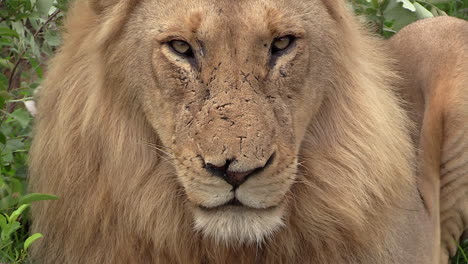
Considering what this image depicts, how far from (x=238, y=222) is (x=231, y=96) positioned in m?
0.39

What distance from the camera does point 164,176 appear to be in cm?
312

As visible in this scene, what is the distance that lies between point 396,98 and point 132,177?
113cm

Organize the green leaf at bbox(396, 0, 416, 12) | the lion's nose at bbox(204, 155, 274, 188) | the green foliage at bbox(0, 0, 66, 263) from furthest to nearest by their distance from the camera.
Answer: the green leaf at bbox(396, 0, 416, 12)
the green foliage at bbox(0, 0, 66, 263)
the lion's nose at bbox(204, 155, 274, 188)

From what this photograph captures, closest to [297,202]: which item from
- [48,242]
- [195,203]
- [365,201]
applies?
[365,201]

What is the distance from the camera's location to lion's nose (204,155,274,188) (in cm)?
261

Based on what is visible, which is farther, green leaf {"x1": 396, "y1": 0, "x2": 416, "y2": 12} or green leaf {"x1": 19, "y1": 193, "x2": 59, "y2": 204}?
green leaf {"x1": 396, "y1": 0, "x2": 416, "y2": 12}

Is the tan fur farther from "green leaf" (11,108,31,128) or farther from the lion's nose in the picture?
"green leaf" (11,108,31,128)

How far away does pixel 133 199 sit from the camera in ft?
10.3

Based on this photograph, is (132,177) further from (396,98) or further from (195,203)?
(396,98)

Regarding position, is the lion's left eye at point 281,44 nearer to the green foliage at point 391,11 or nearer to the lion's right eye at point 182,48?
the lion's right eye at point 182,48

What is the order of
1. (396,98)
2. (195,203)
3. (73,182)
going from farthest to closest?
1. (396,98)
2. (73,182)
3. (195,203)

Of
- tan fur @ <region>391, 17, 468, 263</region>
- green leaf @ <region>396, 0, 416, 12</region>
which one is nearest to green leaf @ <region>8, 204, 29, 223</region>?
tan fur @ <region>391, 17, 468, 263</region>

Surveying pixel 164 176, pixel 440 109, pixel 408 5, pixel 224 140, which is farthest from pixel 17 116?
pixel 408 5

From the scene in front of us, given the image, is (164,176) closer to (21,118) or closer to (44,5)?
(21,118)
